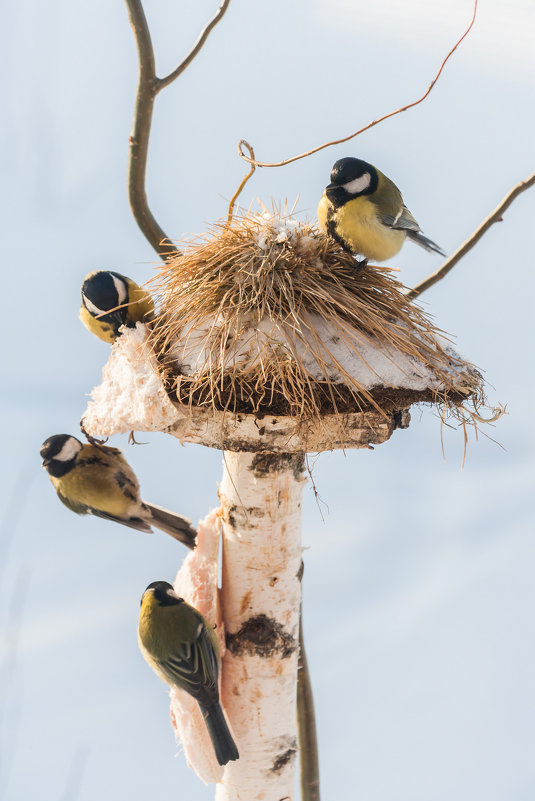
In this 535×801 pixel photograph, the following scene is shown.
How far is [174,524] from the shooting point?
5.87ft

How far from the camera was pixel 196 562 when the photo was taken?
1.71 m

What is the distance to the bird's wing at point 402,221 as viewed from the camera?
1.59 meters

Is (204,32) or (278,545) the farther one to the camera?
(204,32)

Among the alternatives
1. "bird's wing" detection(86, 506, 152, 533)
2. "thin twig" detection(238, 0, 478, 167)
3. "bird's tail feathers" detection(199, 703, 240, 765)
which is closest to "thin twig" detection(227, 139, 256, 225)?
"thin twig" detection(238, 0, 478, 167)

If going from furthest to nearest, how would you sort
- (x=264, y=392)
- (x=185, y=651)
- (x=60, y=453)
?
(x=60, y=453)
(x=185, y=651)
(x=264, y=392)

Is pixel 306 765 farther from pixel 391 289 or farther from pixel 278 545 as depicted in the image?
pixel 391 289

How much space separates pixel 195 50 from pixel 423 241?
706 millimetres

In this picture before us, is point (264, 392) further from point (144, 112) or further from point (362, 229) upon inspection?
point (144, 112)

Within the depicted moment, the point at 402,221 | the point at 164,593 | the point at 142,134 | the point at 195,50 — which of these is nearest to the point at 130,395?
the point at 164,593

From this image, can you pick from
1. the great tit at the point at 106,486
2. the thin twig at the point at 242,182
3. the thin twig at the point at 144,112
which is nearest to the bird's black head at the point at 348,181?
the thin twig at the point at 242,182

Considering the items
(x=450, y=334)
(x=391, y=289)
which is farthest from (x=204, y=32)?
(x=450, y=334)

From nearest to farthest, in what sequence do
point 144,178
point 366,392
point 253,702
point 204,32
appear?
point 366,392, point 253,702, point 204,32, point 144,178

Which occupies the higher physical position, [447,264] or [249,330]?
[447,264]

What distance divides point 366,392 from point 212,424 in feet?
0.93
